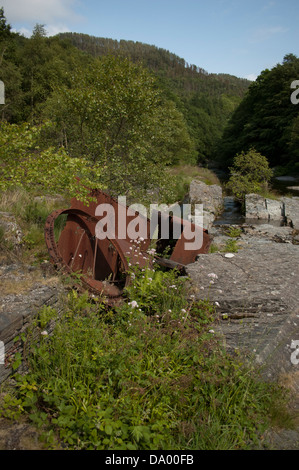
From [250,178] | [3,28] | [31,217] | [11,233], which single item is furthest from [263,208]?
[3,28]

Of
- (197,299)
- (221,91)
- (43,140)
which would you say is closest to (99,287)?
(197,299)

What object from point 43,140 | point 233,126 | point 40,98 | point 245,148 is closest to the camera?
point 43,140

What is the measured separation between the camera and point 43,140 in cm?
1184

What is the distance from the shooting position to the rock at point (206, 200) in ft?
46.4

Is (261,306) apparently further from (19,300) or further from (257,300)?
(19,300)

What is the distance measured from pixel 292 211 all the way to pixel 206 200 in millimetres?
4141

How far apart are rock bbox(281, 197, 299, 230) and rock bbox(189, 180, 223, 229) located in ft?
11.0

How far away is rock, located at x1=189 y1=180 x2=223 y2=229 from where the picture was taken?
14141 mm

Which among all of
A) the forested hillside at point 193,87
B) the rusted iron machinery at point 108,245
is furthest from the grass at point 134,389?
the forested hillside at point 193,87

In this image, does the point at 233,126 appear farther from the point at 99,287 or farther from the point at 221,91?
the point at 221,91

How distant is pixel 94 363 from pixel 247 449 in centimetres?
137

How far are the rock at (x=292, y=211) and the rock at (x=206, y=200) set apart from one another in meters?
3.35

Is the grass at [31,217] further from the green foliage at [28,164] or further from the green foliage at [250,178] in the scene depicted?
the green foliage at [250,178]

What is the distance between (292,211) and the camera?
14320mm
